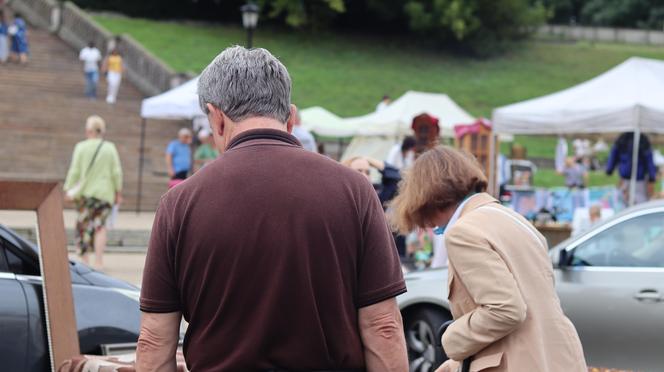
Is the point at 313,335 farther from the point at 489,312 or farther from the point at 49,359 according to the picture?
the point at 49,359

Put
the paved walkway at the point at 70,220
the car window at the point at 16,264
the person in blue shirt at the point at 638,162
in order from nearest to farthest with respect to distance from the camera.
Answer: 1. the paved walkway at the point at 70,220
2. the car window at the point at 16,264
3. the person in blue shirt at the point at 638,162

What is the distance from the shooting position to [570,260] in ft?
27.4

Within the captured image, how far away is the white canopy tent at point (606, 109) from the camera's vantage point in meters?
15.8

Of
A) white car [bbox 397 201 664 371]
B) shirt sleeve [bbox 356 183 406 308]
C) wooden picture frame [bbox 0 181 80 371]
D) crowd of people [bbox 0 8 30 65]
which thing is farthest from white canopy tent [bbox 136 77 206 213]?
crowd of people [bbox 0 8 30 65]

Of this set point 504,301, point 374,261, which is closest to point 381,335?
point 374,261

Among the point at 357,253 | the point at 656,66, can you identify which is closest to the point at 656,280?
the point at 357,253

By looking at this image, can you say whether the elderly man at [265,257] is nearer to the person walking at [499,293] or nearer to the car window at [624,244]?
the person walking at [499,293]

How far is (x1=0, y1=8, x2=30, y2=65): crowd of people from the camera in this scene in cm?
3728

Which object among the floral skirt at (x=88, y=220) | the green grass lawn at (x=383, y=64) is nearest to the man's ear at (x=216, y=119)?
the floral skirt at (x=88, y=220)

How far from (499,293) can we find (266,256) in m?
1.18

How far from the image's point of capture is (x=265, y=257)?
2924 mm

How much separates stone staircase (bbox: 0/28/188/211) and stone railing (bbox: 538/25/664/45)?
44.0 m

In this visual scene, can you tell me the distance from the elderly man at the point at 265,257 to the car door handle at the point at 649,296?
5233mm

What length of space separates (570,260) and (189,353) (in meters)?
5.73
